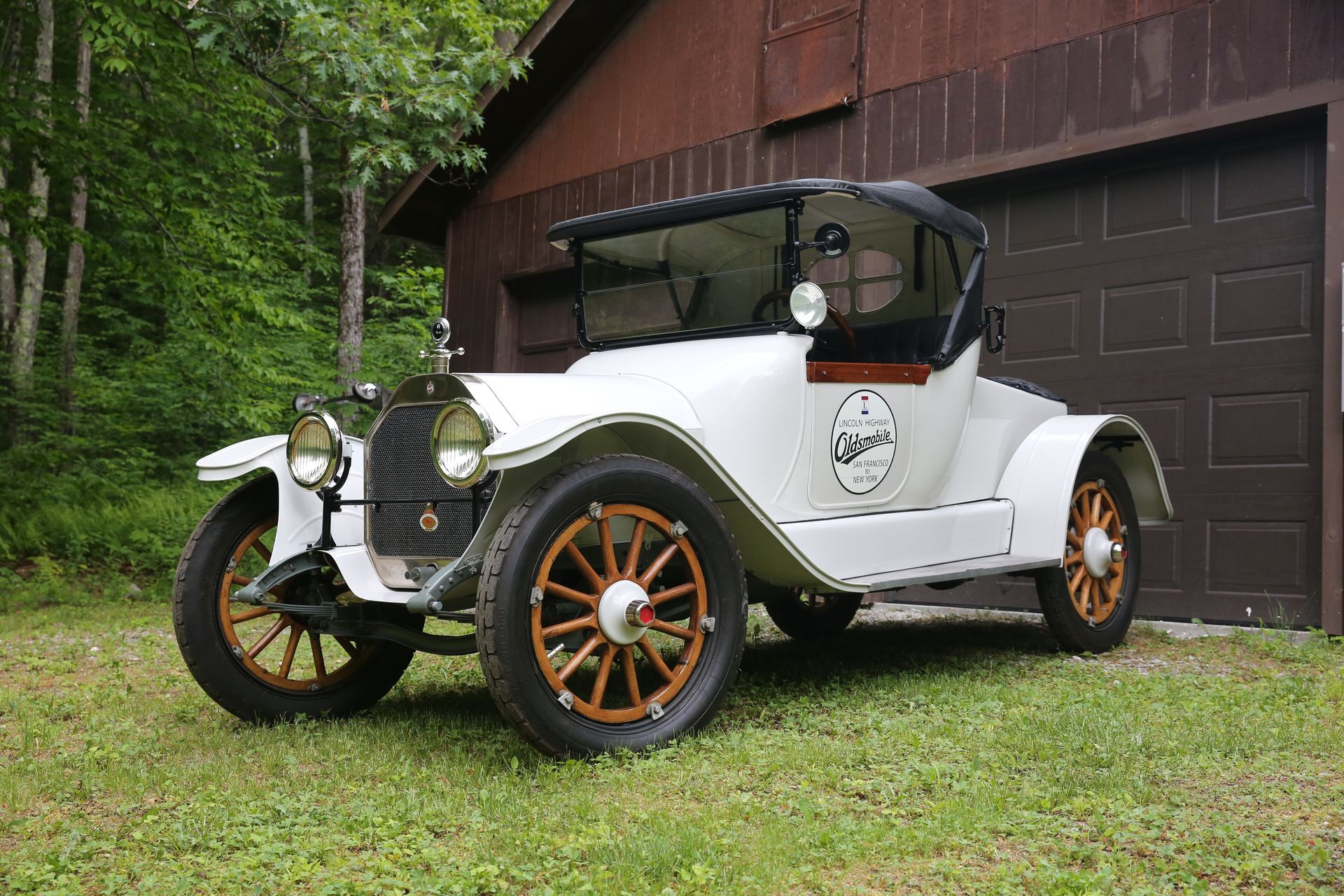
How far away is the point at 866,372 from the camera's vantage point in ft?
14.9

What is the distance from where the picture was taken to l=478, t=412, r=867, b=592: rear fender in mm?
3141

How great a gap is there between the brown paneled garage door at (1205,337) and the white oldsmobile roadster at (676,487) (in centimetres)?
73

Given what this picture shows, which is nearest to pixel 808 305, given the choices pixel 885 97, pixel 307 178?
pixel 885 97

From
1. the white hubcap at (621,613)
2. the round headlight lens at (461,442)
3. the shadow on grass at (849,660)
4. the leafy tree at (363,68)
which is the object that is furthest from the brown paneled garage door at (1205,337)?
the leafy tree at (363,68)

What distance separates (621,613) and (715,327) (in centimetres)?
169

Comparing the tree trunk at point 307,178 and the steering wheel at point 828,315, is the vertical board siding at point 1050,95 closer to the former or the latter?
the steering wheel at point 828,315

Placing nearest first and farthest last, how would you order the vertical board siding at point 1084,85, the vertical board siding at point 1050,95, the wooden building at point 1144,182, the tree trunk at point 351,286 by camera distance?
1. the wooden building at point 1144,182
2. the vertical board siding at point 1084,85
3. the vertical board siding at point 1050,95
4. the tree trunk at point 351,286

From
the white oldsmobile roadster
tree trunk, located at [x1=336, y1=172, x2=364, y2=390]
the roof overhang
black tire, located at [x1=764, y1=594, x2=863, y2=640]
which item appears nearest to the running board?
the white oldsmobile roadster

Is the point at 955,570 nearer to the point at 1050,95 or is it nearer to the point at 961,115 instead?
the point at 1050,95

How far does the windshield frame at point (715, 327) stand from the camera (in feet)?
14.1

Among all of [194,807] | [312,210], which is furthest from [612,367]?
[312,210]

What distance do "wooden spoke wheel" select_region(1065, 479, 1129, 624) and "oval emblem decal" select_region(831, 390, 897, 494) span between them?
124 centimetres

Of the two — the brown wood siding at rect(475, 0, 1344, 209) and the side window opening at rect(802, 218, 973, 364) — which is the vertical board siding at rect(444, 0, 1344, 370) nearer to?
the brown wood siding at rect(475, 0, 1344, 209)

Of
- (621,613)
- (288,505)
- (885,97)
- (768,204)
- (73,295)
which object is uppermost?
(885,97)
